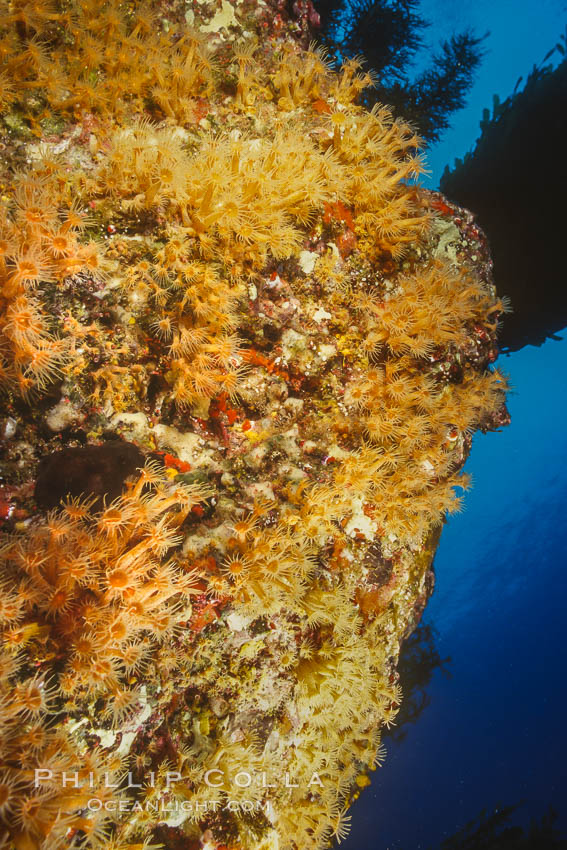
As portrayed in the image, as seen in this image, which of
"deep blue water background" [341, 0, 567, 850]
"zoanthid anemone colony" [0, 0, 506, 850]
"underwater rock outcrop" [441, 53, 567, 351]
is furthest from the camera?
"deep blue water background" [341, 0, 567, 850]

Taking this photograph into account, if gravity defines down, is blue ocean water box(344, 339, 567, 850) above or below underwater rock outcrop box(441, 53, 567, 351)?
below

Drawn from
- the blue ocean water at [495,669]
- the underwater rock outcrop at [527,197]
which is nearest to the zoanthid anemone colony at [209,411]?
the underwater rock outcrop at [527,197]

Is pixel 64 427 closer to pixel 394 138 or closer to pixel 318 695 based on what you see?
pixel 318 695

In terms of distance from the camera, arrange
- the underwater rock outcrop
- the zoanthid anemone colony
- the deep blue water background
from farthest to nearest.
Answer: the deep blue water background, the underwater rock outcrop, the zoanthid anemone colony

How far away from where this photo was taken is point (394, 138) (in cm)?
396

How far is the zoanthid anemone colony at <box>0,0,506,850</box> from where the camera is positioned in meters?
2.57

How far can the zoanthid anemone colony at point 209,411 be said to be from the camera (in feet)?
8.44

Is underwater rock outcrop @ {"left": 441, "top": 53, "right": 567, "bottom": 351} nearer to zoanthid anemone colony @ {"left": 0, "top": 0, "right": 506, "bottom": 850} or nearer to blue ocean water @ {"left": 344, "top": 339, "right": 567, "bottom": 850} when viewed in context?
zoanthid anemone colony @ {"left": 0, "top": 0, "right": 506, "bottom": 850}

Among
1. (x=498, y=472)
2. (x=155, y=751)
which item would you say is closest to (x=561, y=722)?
(x=498, y=472)

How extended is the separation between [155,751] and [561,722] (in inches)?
1522

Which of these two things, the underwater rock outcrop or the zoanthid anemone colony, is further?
the underwater rock outcrop

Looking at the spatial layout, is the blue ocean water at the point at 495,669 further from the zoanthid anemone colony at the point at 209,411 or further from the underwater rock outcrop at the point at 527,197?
the zoanthid anemone colony at the point at 209,411

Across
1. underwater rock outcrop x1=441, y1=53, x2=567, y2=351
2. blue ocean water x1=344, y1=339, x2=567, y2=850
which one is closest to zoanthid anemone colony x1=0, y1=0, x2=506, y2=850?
underwater rock outcrop x1=441, y1=53, x2=567, y2=351

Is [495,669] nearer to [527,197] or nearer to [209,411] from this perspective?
[527,197]
